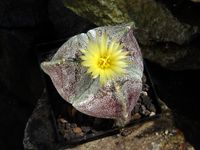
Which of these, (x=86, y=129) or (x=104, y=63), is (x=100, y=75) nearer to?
(x=104, y=63)

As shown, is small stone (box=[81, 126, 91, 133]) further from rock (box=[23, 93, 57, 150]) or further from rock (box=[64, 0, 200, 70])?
rock (box=[64, 0, 200, 70])

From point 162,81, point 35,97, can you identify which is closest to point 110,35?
point 162,81

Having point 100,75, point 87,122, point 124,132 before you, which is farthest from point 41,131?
point 100,75

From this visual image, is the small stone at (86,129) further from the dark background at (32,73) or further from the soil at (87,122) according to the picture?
the dark background at (32,73)

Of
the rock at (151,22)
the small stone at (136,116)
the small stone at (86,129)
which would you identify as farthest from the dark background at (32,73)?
the small stone at (86,129)

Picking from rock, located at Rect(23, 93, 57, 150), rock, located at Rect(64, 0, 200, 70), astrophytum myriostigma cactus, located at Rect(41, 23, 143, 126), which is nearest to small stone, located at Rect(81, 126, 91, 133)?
rock, located at Rect(23, 93, 57, 150)

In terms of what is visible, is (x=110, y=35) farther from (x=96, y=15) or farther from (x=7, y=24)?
(x=7, y=24)

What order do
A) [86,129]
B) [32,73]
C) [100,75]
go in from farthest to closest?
[32,73], [86,129], [100,75]
